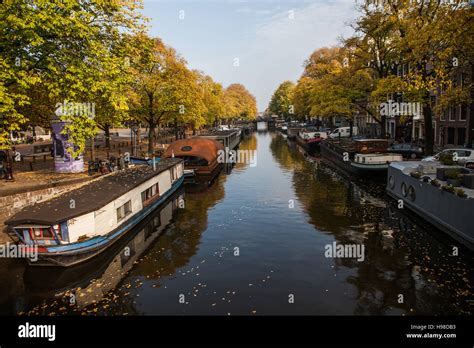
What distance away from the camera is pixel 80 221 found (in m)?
16.1

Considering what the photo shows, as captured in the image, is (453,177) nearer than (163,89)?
Yes

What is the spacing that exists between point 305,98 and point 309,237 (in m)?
79.6

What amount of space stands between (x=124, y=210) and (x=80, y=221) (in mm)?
4578

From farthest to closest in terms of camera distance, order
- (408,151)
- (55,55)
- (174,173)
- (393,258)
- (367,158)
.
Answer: (408,151) → (367,158) → (174,173) → (55,55) → (393,258)

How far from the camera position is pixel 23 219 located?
15.2 metres

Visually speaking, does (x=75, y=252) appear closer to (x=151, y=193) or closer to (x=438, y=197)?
(x=151, y=193)

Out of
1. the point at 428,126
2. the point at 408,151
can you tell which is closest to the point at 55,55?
the point at 428,126

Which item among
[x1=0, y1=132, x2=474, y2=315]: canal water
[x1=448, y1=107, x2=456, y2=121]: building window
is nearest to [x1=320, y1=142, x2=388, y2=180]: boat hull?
[x1=0, y1=132, x2=474, y2=315]: canal water

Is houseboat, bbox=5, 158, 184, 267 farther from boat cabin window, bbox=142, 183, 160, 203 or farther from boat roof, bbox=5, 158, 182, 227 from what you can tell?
boat cabin window, bbox=142, 183, 160, 203

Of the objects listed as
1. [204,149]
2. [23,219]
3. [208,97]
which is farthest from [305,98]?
[23,219]

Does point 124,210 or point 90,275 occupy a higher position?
point 124,210

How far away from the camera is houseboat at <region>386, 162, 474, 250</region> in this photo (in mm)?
17141

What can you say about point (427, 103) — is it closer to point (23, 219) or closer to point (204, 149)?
point (204, 149)

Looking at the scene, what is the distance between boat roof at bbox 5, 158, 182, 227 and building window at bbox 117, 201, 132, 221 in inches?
36.2
